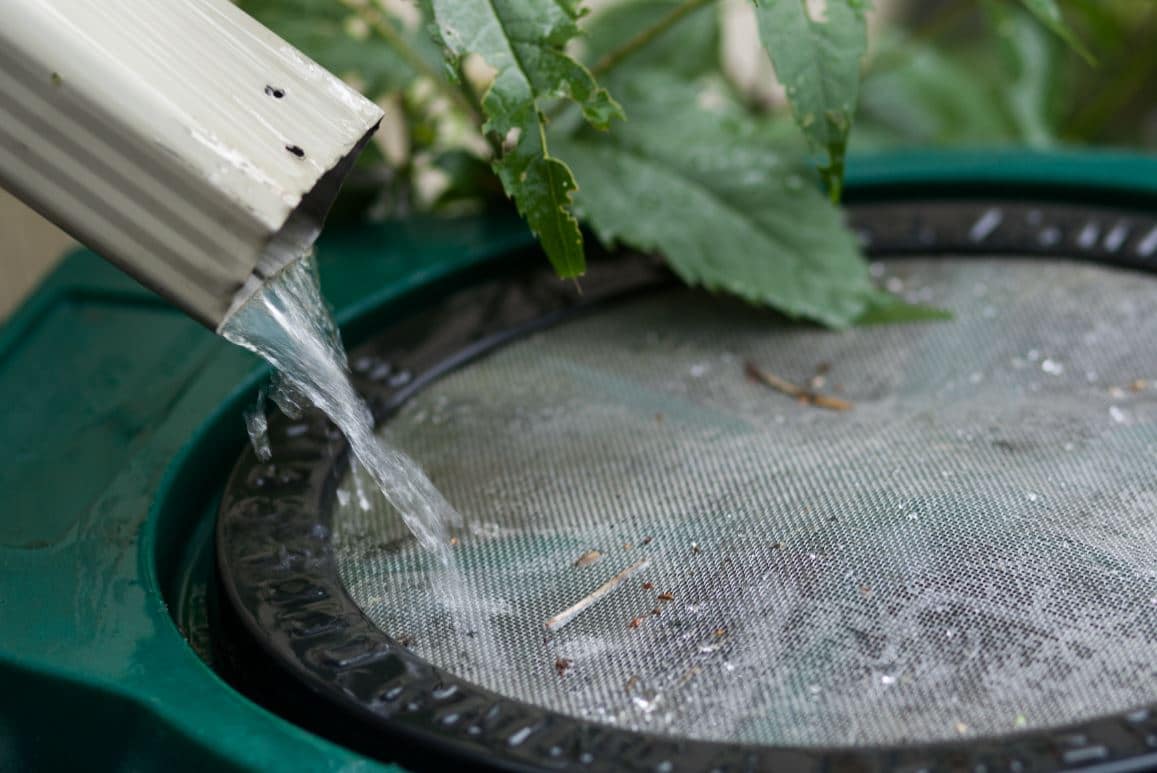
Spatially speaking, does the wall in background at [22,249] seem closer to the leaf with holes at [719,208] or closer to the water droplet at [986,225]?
the leaf with holes at [719,208]

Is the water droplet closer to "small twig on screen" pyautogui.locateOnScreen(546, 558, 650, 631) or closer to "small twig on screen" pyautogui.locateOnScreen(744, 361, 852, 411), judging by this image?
"small twig on screen" pyautogui.locateOnScreen(744, 361, 852, 411)

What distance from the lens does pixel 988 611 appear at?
0.64 meters

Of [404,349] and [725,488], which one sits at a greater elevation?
[404,349]

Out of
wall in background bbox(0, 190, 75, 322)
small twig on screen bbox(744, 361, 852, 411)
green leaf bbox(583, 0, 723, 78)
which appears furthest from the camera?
wall in background bbox(0, 190, 75, 322)

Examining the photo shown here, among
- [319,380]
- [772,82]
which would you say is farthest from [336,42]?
[772,82]

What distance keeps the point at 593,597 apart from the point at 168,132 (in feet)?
1.17

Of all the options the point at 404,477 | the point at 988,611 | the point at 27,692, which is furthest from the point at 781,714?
the point at 27,692

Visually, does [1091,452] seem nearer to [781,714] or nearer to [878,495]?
[878,495]

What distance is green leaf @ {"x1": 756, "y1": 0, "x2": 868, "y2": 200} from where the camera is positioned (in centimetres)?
69

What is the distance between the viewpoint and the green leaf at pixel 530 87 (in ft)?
2.12

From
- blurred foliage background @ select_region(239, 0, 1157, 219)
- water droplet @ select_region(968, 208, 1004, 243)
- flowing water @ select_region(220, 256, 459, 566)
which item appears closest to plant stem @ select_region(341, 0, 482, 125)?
blurred foliage background @ select_region(239, 0, 1157, 219)

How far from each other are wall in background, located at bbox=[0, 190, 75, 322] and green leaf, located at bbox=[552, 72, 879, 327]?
74cm

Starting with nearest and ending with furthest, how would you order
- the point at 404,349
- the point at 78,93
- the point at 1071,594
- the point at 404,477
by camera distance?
the point at 78,93 → the point at 1071,594 → the point at 404,477 → the point at 404,349

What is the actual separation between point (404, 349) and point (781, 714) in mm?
474
